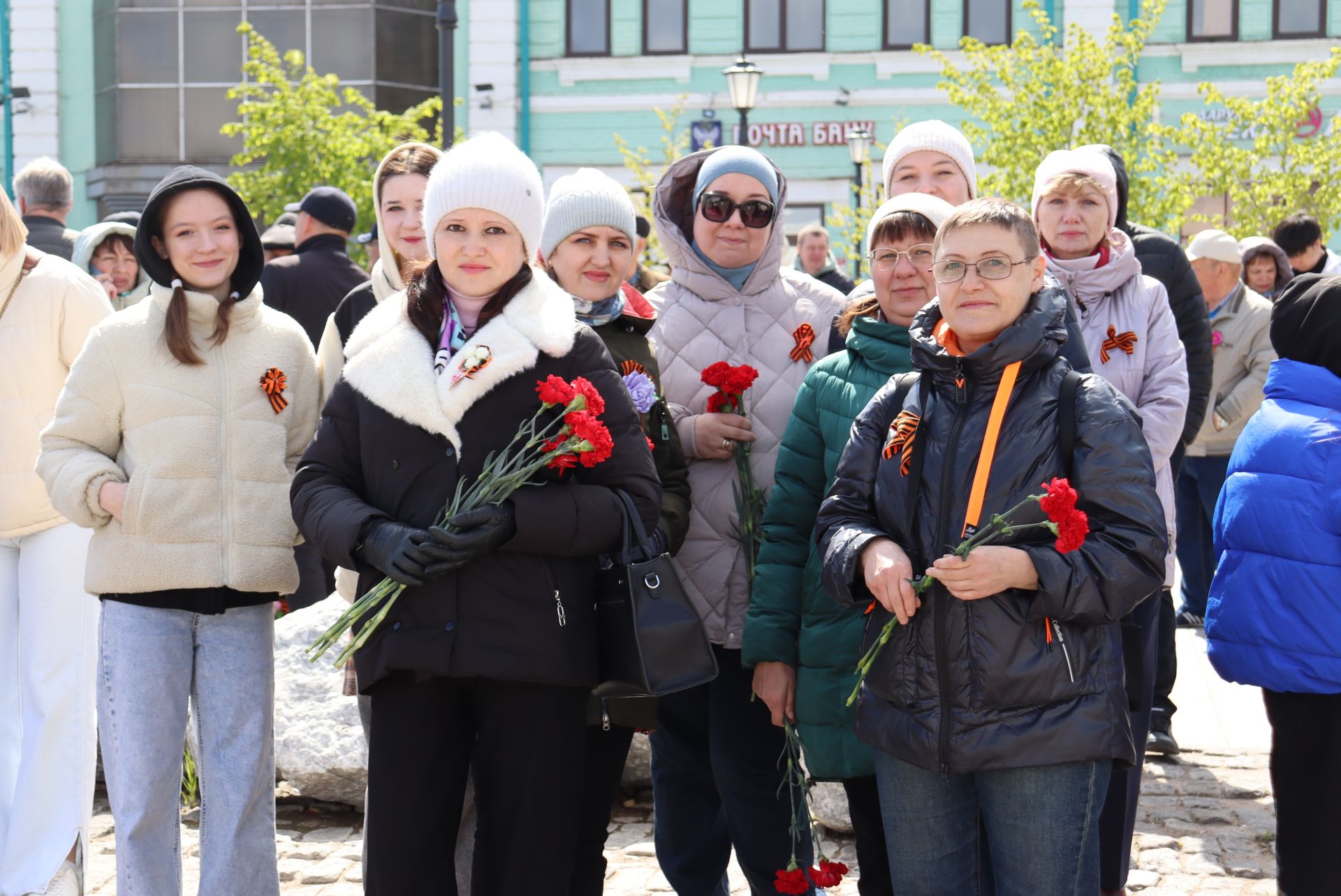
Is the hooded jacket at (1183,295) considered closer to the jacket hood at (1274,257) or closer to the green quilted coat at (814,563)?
the green quilted coat at (814,563)

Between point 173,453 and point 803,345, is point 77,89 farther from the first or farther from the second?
point 803,345

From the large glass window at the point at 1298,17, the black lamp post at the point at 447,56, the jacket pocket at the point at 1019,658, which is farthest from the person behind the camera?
the large glass window at the point at 1298,17

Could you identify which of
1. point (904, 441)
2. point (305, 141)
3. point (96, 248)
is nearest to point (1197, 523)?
point (96, 248)

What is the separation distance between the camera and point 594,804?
4.29 metres

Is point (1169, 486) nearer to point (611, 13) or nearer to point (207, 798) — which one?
point (207, 798)

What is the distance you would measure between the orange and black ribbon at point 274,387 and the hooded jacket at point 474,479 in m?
0.52

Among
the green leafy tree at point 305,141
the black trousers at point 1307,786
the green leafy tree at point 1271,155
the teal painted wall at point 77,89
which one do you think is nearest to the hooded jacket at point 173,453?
the black trousers at point 1307,786

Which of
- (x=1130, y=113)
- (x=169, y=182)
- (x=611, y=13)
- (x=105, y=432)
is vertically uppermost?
(x=611, y=13)

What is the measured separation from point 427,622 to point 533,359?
0.66 meters

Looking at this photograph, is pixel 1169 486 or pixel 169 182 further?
pixel 1169 486

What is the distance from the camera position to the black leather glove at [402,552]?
3473 millimetres

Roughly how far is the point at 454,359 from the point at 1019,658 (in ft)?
4.76

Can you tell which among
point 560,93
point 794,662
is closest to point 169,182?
point 794,662

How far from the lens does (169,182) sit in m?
4.38
